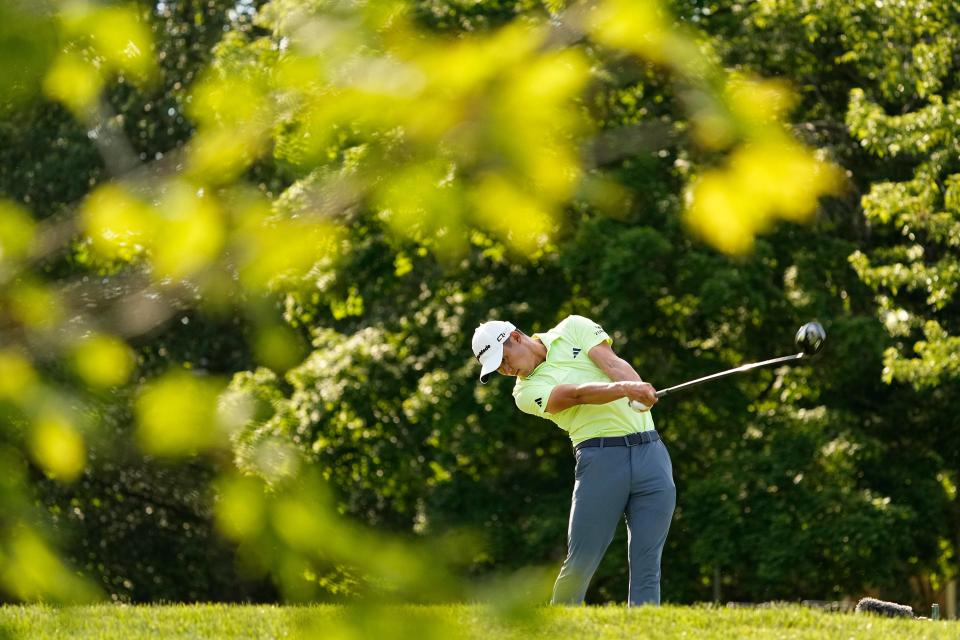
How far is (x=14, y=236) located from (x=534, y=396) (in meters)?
3.81

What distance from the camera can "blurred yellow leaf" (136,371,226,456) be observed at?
2.36 metres

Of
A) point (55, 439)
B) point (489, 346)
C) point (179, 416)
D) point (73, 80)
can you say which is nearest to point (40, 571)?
point (55, 439)

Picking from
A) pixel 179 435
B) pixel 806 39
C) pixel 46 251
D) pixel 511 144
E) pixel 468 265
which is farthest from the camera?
pixel 468 265

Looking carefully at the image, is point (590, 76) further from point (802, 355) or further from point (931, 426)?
point (931, 426)

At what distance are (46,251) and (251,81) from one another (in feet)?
1.51

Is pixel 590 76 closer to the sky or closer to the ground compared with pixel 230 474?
closer to the sky

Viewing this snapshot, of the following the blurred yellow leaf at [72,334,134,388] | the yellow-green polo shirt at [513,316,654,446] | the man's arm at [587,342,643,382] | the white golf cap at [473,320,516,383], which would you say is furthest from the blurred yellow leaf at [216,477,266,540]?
the man's arm at [587,342,643,382]

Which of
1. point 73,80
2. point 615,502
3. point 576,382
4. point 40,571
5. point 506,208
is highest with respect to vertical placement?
point 73,80

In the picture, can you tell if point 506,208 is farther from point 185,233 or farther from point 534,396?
point 534,396

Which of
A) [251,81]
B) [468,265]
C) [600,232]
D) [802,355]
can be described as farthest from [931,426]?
[251,81]

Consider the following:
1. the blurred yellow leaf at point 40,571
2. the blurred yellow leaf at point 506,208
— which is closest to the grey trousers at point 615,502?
the blurred yellow leaf at point 506,208

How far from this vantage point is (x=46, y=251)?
2.60 meters

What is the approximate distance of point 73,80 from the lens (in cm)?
240

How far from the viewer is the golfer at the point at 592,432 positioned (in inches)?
246
